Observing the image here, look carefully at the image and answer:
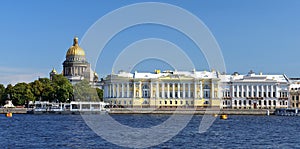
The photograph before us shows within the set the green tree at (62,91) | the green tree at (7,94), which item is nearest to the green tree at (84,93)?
the green tree at (62,91)

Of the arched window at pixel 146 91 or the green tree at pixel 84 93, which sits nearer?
the green tree at pixel 84 93

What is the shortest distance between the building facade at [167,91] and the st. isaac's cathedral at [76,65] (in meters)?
35.1

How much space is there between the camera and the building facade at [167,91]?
396ft

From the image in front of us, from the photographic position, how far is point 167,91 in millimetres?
121750

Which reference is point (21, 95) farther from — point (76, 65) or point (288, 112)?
point (76, 65)

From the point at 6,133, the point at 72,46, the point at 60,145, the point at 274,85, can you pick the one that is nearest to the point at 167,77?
the point at 274,85

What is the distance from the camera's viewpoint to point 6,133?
47344mm

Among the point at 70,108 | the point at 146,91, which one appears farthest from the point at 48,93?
the point at 146,91

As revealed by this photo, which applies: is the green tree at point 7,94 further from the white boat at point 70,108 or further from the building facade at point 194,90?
the building facade at point 194,90

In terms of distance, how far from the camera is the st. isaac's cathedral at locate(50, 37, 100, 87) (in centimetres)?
15812

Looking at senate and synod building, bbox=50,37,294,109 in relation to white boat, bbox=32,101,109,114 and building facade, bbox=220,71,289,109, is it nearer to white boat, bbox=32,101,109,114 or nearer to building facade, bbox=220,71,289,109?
building facade, bbox=220,71,289,109

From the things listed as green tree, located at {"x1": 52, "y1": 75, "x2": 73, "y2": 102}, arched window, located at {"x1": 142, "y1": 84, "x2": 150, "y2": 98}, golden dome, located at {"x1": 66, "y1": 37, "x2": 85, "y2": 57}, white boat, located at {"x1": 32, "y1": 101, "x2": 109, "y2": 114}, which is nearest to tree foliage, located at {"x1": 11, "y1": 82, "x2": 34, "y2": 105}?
green tree, located at {"x1": 52, "y1": 75, "x2": 73, "y2": 102}

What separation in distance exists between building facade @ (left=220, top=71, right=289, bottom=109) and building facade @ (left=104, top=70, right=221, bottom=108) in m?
4.65

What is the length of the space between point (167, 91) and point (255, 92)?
17.9 m
